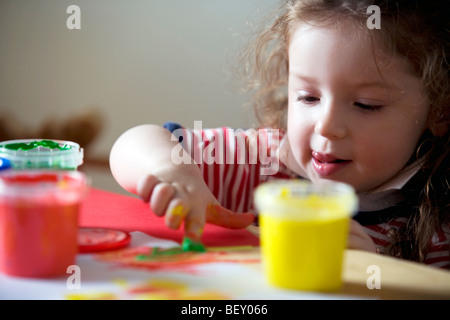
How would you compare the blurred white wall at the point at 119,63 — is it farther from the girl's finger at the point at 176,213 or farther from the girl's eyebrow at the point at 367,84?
the girl's finger at the point at 176,213

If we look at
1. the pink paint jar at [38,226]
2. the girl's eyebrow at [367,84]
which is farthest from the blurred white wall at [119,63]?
the pink paint jar at [38,226]

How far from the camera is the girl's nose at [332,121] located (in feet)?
3.31

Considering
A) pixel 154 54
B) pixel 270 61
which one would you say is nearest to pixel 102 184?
pixel 154 54

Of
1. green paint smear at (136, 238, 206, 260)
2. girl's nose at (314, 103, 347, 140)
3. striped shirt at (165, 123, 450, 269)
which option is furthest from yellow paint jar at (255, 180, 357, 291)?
striped shirt at (165, 123, 450, 269)

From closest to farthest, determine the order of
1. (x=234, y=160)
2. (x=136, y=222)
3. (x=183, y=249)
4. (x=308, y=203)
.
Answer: (x=308, y=203) → (x=183, y=249) → (x=136, y=222) → (x=234, y=160)

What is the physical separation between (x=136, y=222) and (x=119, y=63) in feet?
5.61

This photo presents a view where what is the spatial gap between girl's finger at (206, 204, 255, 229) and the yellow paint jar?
20cm

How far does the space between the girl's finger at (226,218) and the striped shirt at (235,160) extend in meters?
0.45

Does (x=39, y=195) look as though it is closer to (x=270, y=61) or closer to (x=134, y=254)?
(x=134, y=254)

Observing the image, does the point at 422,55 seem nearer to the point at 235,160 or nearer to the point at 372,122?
the point at 372,122

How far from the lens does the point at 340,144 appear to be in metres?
1.05

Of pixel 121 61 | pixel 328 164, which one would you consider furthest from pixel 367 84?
pixel 121 61

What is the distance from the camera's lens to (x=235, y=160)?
1.28 meters

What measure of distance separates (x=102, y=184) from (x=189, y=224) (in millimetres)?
1788
